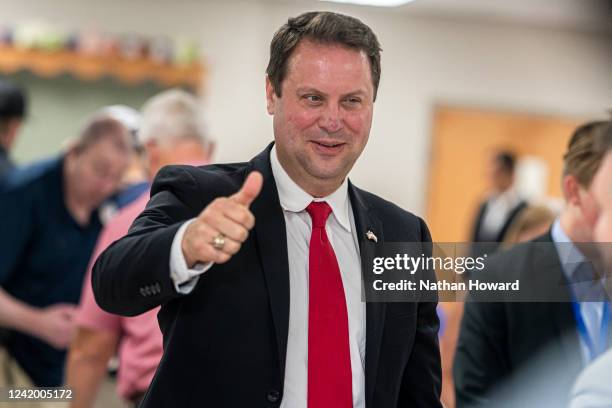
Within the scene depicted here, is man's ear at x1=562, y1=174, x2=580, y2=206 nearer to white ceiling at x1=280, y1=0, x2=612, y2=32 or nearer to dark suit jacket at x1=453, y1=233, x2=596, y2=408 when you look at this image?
dark suit jacket at x1=453, y1=233, x2=596, y2=408

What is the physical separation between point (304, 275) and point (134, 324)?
3.48 feet

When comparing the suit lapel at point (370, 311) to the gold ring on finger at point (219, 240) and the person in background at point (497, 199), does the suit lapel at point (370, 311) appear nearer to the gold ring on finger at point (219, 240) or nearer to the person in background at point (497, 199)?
the gold ring on finger at point (219, 240)

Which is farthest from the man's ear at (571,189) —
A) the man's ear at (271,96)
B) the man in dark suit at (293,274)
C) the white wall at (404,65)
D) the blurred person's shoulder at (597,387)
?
the white wall at (404,65)

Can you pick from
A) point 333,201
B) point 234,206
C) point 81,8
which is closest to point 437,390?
point 333,201

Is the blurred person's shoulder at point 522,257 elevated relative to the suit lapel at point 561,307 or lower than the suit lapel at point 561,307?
elevated

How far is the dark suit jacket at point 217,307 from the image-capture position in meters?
1.37

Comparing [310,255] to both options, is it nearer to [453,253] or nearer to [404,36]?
[453,253]

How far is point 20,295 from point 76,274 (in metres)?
0.21

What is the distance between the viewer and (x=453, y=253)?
5.86ft

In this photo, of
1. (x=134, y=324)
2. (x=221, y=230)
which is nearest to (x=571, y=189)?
(x=221, y=230)

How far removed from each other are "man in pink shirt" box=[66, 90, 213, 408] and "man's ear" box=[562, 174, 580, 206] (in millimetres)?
1009

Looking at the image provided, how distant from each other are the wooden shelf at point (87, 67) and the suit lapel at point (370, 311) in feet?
17.3

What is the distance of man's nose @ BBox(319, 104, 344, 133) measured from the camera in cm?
150

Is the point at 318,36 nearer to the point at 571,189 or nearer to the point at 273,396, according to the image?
the point at 273,396
